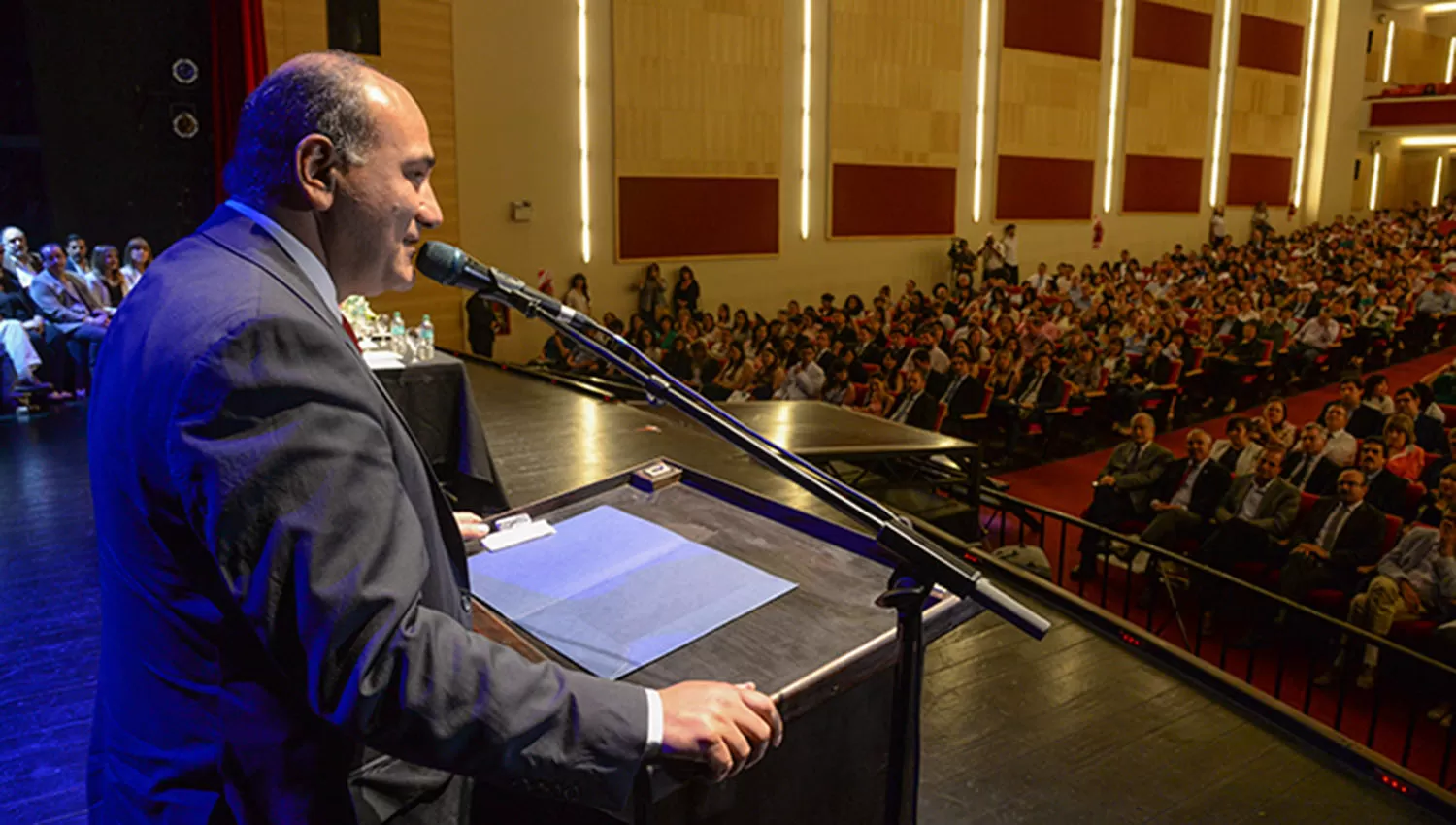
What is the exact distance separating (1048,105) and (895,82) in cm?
329

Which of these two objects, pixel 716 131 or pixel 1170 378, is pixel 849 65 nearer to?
pixel 716 131

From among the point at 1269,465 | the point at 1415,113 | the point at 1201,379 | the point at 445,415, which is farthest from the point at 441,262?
the point at 1415,113

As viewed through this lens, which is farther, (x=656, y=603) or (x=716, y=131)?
(x=716, y=131)

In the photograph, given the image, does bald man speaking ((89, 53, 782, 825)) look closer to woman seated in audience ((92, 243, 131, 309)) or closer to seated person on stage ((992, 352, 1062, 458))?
seated person on stage ((992, 352, 1062, 458))

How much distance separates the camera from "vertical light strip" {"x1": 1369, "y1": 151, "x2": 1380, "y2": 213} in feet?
71.6

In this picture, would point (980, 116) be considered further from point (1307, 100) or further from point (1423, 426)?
point (1307, 100)

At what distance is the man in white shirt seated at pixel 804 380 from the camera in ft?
26.2

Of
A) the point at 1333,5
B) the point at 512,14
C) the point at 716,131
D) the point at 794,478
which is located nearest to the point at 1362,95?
the point at 1333,5

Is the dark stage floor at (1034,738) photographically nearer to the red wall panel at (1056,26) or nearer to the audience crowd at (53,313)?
the audience crowd at (53,313)

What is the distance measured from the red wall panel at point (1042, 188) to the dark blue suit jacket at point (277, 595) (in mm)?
15109

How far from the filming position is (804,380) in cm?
804

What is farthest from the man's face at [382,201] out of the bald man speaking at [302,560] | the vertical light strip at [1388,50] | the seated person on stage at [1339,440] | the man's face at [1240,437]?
the vertical light strip at [1388,50]

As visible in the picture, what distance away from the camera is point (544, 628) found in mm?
1137

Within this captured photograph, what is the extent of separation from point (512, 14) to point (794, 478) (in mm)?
10587
